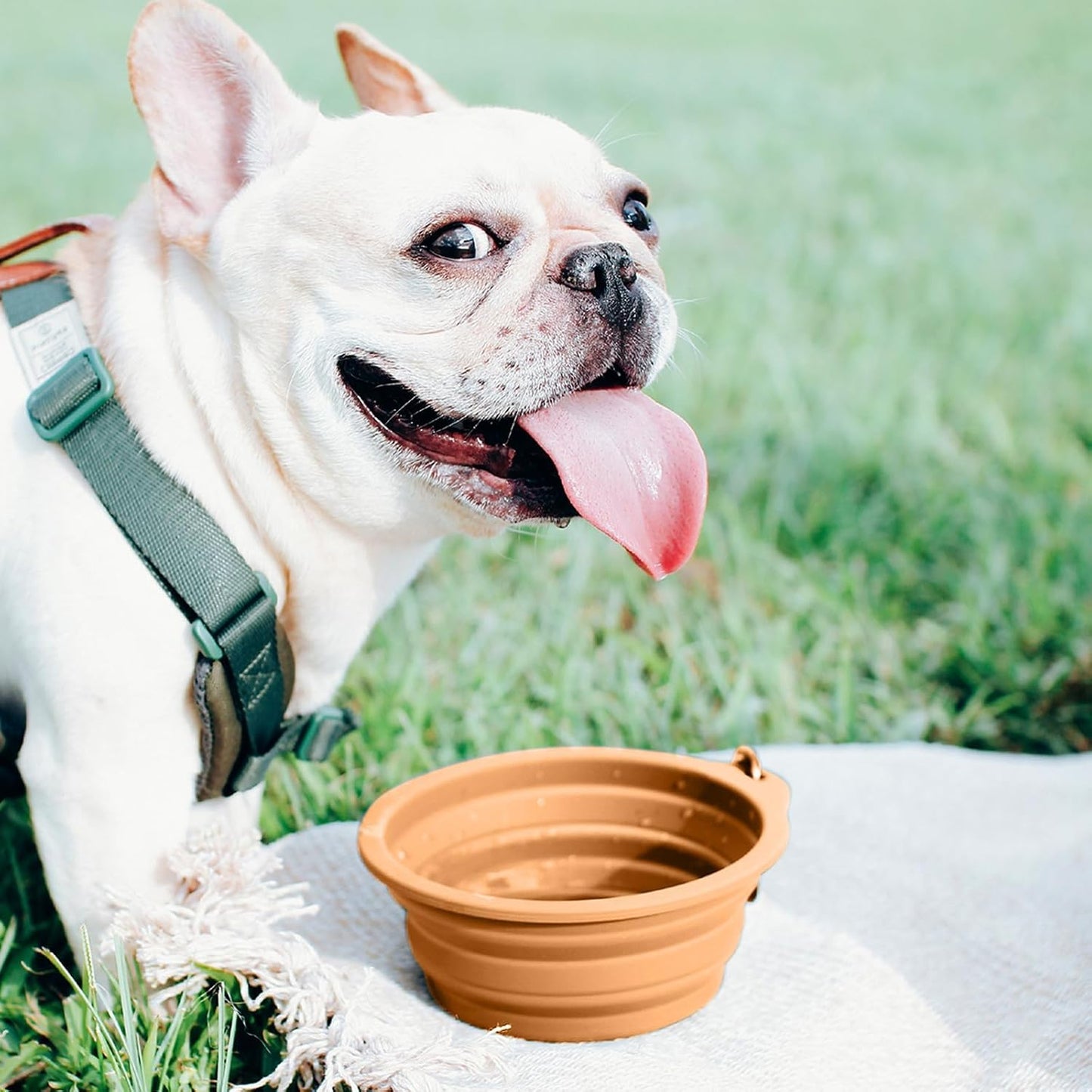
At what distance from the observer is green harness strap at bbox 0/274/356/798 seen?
1582 mm

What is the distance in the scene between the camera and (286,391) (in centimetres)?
166

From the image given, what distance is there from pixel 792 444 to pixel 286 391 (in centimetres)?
235

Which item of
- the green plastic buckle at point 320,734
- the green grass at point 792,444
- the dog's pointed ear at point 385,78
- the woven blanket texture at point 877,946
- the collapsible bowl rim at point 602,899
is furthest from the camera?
the green grass at point 792,444

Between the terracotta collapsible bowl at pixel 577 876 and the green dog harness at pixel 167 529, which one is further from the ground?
the green dog harness at pixel 167 529

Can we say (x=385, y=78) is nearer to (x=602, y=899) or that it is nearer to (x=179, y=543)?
(x=179, y=543)

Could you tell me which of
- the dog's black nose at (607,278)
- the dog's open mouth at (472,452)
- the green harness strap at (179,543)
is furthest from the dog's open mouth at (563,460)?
the green harness strap at (179,543)

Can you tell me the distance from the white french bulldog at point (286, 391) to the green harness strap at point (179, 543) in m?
0.03

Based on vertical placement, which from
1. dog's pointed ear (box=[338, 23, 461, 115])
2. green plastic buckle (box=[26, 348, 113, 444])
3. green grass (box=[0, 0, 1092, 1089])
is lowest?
green grass (box=[0, 0, 1092, 1089])

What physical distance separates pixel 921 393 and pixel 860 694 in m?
1.72

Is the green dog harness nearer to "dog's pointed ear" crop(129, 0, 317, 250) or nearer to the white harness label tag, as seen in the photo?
the white harness label tag

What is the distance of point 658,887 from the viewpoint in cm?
192

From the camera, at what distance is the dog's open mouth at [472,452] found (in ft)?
5.56

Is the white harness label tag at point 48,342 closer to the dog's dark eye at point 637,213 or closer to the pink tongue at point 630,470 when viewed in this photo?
the pink tongue at point 630,470

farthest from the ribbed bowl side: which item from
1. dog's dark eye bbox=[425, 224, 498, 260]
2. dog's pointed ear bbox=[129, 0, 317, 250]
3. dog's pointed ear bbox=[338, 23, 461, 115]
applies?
dog's pointed ear bbox=[338, 23, 461, 115]
